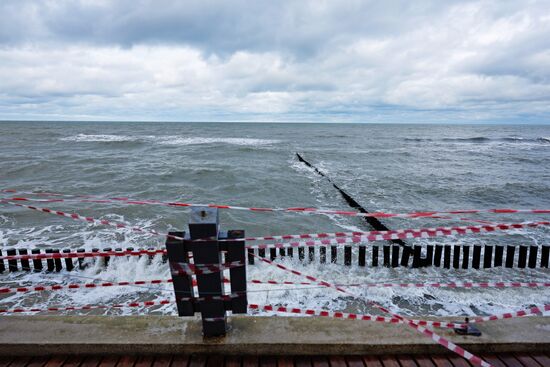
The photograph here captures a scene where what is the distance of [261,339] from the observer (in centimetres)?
300

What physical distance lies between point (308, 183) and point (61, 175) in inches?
678

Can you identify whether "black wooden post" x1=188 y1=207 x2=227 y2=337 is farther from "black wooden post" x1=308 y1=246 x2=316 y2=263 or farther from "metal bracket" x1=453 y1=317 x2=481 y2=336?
"black wooden post" x1=308 y1=246 x2=316 y2=263

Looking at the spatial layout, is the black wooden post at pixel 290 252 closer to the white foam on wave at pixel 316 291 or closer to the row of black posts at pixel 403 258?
the row of black posts at pixel 403 258

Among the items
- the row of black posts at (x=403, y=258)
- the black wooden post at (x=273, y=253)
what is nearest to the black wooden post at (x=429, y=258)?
the row of black posts at (x=403, y=258)

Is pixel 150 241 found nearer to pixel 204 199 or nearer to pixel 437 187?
pixel 204 199

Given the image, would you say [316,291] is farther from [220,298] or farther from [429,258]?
[220,298]

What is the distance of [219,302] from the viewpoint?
290cm

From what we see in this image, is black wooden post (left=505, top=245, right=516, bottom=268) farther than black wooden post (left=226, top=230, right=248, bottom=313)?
Yes

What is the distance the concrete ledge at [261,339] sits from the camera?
297 cm

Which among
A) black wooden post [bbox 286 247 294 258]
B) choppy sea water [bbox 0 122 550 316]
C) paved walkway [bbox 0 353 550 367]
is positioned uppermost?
paved walkway [bbox 0 353 550 367]

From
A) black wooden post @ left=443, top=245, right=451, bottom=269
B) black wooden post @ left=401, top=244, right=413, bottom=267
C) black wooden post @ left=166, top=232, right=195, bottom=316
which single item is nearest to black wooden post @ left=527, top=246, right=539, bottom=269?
black wooden post @ left=443, top=245, right=451, bottom=269

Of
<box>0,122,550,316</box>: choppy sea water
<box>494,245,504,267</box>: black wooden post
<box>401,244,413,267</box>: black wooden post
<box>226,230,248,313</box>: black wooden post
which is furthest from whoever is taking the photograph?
<box>401,244,413,267</box>: black wooden post

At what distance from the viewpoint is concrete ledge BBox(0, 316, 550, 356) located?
297 centimetres

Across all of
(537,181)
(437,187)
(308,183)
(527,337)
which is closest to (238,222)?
(308,183)
